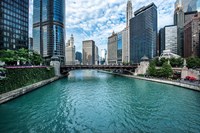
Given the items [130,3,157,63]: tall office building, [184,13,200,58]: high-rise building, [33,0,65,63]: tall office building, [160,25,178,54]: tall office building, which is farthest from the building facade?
[33,0,65,63]: tall office building

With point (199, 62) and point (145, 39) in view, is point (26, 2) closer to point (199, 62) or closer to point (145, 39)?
point (199, 62)

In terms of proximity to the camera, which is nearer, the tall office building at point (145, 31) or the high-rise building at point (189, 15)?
the tall office building at point (145, 31)

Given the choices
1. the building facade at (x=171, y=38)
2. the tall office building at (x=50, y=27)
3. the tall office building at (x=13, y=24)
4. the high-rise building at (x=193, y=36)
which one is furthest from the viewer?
the building facade at (x=171, y=38)

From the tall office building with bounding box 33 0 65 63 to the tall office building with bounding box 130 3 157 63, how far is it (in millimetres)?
92761

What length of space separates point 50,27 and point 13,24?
7931 centimetres

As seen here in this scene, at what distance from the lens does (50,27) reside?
15725cm

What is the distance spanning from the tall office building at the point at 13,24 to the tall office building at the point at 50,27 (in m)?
64.5

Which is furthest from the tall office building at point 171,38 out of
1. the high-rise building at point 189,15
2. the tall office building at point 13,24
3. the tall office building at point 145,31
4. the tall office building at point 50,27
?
the tall office building at point 13,24

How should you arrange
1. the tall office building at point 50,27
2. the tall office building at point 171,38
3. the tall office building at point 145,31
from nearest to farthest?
the tall office building at point 50,27 → the tall office building at point 145,31 → the tall office building at point 171,38

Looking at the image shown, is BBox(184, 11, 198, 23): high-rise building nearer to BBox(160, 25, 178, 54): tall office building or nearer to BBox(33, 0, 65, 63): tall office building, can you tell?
BBox(160, 25, 178, 54): tall office building

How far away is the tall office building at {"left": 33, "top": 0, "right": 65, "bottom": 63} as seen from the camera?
15712cm

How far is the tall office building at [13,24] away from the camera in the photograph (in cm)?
7425

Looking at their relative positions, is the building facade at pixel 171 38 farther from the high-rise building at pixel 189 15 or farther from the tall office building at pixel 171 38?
the high-rise building at pixel 189 15

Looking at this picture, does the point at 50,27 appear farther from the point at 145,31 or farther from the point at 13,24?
the point at 145,31
